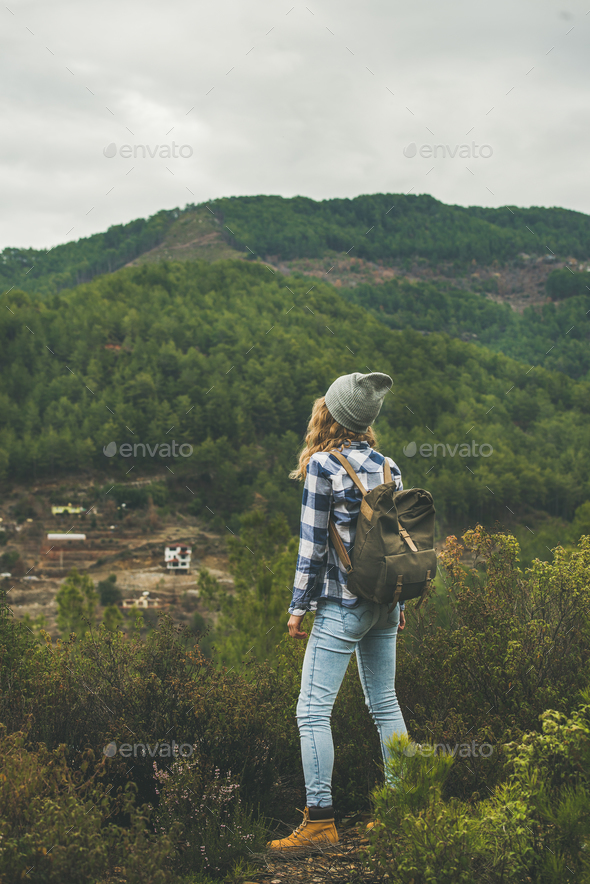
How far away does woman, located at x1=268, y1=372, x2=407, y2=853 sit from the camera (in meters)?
2.31

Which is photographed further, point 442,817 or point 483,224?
point 483,224

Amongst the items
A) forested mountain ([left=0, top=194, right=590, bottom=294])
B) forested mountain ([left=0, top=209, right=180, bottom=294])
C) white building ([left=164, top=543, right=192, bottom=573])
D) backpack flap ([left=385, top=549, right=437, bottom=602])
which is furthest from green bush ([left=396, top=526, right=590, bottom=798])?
forested mountain ([left=0, top=194, right=590, bottom=294])

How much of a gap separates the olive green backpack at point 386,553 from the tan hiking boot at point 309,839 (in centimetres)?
74

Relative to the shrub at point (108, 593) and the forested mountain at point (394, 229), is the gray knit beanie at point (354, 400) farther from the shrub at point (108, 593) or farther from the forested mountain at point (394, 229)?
the forested mountain at point (394, 229)

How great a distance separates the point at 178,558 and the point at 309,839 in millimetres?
68204

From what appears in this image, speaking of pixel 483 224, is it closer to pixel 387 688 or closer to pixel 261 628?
pixel 261 628

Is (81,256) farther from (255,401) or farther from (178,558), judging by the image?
(178,558)

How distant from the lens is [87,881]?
183cm

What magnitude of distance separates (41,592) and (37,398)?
93.5ft

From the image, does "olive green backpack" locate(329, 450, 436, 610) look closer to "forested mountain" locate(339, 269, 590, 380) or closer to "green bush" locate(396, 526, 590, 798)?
"green bush" locate(396, 526, 590, 798)

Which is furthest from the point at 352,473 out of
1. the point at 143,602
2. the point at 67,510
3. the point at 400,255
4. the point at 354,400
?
the point at 400,255

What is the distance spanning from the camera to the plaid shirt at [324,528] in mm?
2340

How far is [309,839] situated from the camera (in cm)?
227

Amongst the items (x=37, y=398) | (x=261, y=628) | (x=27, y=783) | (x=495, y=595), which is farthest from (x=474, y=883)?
(x=37, y=398)
